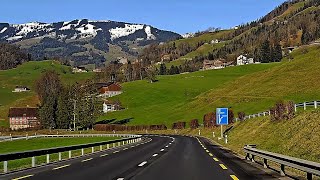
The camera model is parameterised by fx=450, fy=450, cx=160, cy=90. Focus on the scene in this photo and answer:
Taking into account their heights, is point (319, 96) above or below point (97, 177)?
above

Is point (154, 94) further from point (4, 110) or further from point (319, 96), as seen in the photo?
point (319, 96)

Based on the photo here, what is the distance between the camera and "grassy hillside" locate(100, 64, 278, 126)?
395 ft

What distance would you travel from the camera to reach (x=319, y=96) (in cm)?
8700

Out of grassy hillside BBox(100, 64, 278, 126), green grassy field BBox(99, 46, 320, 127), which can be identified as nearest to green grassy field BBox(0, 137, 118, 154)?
green grassy field BBox(99, 46, 320, 127)

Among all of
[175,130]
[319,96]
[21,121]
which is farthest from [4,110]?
[319,96]

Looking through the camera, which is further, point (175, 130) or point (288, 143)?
point (175, 130)

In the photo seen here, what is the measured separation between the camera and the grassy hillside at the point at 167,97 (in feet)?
395

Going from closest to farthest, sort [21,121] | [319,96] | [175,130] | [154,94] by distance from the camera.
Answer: [319,96], [175,130], [21,121], [154,94]

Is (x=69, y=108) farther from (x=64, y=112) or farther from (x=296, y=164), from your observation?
(x=296, y=164)

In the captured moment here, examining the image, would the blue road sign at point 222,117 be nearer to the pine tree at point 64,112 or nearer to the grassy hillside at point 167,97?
the grassy hillside at point 167,97


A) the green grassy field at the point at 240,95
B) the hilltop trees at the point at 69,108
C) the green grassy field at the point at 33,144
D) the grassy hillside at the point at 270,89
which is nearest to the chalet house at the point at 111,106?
the green grassy field at the point at 240,95

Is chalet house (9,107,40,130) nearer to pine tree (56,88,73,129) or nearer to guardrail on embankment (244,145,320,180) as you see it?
pine tree (56,88,73,129)

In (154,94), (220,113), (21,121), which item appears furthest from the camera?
(154,94)

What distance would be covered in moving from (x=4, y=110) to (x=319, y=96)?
427ft
